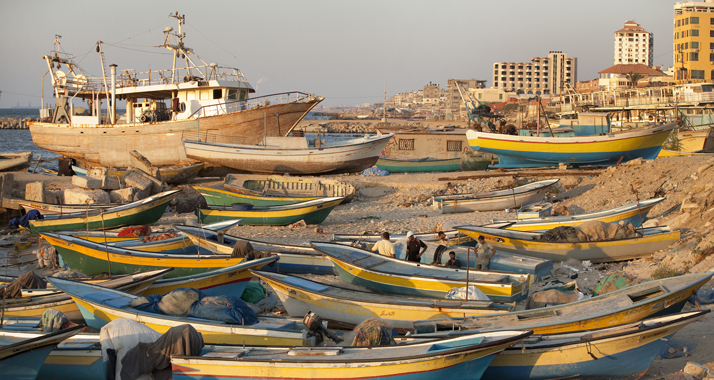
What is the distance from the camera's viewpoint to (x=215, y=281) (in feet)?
28.0

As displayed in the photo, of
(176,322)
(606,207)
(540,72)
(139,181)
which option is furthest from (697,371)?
(540,72)

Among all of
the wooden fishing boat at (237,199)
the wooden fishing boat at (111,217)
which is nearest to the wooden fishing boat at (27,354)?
the wooden fishing boat at (111,217)

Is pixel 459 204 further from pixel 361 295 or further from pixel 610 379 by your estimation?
pixel 610 379

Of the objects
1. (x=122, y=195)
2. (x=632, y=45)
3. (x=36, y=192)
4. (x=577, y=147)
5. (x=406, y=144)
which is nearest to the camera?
(x=36, y=192)

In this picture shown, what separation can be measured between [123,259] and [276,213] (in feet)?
19.5

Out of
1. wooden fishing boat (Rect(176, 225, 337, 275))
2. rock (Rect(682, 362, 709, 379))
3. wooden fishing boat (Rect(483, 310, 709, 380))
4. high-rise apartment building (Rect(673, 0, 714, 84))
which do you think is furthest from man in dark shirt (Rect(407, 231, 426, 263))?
high-rise apartment building (Rect(673, 0, 714, 84))

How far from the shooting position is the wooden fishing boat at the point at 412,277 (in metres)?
8.14

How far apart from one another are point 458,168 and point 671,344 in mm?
20002

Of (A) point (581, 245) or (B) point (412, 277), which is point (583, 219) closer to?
(A) point (581, 245)

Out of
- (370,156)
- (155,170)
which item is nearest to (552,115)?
(370,156)

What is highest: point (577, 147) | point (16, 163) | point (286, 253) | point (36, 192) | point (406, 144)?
point (406, 144)

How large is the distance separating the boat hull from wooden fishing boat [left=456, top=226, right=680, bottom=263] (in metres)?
15.3

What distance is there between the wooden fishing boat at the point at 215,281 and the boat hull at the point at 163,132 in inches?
627

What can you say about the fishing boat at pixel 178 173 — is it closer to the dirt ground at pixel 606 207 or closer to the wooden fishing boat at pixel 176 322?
A: the dirt ground at pixel 606 207
